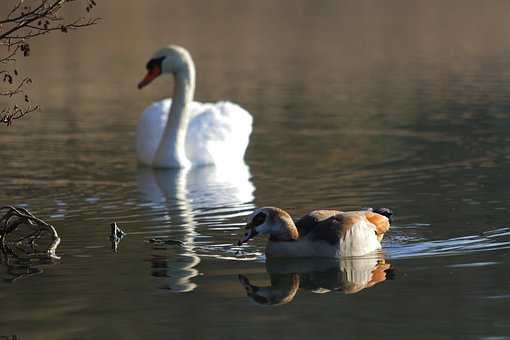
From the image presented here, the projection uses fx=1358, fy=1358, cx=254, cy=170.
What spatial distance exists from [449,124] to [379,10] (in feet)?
92.0

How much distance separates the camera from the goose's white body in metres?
17.0

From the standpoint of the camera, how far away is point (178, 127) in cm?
1708

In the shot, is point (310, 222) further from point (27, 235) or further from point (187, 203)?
point (187, 203)

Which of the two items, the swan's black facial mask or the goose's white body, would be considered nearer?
the goose's white body

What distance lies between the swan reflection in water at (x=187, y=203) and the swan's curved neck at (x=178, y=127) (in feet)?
0.52

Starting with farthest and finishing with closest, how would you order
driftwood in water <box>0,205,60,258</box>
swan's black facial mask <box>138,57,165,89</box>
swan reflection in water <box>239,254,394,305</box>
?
swan's black facial mask <box>138,57,165,89</box>, driftwood in water <box>0,205,60,258</box>, swan reflection in water <box>239,254,394,305</box>

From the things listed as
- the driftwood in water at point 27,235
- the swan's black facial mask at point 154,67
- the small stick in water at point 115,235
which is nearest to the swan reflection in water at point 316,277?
the small stick in water at point 115,235

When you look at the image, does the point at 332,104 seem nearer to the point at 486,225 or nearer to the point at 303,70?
the point at 303,70

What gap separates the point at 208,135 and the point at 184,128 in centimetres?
32

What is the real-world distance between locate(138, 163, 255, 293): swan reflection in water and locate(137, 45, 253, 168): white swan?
8.6 inches

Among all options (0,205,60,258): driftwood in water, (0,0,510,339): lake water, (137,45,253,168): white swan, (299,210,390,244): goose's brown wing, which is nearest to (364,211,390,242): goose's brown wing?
(299,210,390,244): goose's brown wing

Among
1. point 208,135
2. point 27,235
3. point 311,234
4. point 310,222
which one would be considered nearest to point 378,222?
point 310,222

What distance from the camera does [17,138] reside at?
62.0ft

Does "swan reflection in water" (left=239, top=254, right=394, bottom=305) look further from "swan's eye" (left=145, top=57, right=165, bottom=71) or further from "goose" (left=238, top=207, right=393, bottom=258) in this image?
"swan's eye" (left=145, top=57, right=165, bottom=71)
